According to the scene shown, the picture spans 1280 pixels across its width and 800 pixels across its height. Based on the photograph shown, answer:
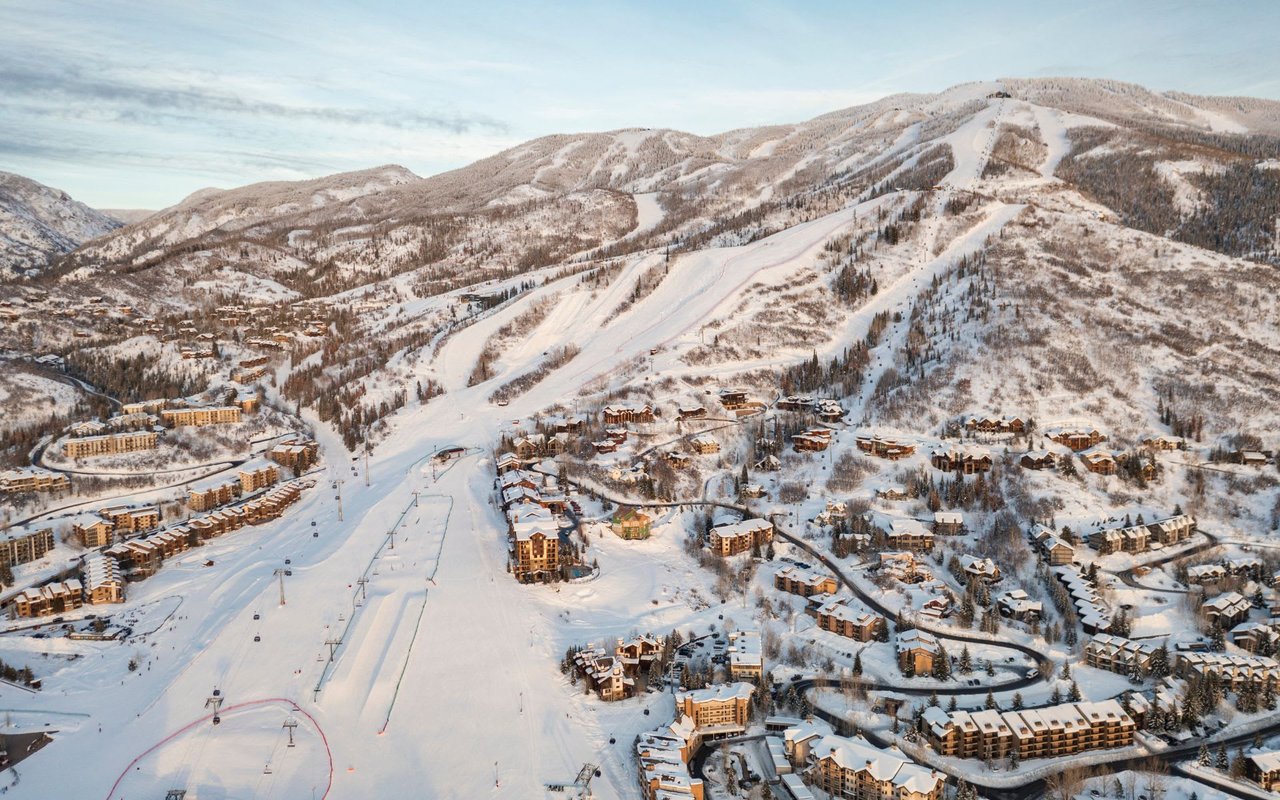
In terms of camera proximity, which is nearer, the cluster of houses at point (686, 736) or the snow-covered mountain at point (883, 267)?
the cluster of houses at point (686, 736)

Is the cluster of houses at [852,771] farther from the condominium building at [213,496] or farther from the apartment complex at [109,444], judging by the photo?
the apartment complex at [109,444]

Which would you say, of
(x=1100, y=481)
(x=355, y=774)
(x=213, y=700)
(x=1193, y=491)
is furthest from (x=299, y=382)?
(x=1193, y=491)

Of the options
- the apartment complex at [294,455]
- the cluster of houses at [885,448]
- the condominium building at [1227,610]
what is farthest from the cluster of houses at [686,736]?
the apartment complex at [294,455]

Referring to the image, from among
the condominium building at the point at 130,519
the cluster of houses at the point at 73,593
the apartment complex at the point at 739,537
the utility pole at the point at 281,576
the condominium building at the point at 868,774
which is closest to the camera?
the condominium building at the point at 868,774

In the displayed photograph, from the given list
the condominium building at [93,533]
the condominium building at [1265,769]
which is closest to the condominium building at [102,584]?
the condominium building at [93,533]

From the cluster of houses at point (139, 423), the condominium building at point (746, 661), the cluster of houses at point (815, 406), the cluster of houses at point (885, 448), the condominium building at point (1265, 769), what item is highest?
the cluster of houses at point (139, 423)

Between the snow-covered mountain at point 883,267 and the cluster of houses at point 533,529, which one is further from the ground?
the snow-covered mountain at point 883,267

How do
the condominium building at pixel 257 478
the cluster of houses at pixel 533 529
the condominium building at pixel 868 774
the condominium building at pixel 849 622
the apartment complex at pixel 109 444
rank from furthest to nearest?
the apartment complex at pixel 109 444
the condominium building at pixel 257 478
the cluster of houses at pixel 533 529
the condominium building at pixel 849 622
the condominium building at pixel 868 774

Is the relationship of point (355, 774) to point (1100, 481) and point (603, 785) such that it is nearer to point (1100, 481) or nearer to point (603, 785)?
point (603, 785)
